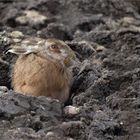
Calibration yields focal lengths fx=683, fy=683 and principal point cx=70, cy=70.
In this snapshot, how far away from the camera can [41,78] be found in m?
5.99

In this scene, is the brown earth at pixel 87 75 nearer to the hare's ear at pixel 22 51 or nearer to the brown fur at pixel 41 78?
the brown fur at pixel 41 78

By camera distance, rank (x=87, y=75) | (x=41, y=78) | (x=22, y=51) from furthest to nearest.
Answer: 1. (x=87, y=75)
2. (x=22, y=51)
3. (x=41, y=78)

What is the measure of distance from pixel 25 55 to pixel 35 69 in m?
0.33

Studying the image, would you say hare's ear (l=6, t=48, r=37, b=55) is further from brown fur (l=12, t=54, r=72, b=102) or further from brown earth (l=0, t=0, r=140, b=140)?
brown earth (l=0, t=0, r=140, b=140)

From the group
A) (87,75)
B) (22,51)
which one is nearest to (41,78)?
(22,51)

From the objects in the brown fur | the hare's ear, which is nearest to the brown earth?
the brown fur

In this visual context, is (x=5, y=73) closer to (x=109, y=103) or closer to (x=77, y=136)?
(x=109, y=103)

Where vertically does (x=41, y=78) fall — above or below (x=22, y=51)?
below

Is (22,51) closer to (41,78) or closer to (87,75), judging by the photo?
(41,78)

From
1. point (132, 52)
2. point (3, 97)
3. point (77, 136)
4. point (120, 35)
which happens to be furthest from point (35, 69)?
point (120, 35)

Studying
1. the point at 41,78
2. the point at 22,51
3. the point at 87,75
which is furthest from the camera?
the point at 87,75

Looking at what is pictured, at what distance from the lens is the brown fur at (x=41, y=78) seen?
597 cm

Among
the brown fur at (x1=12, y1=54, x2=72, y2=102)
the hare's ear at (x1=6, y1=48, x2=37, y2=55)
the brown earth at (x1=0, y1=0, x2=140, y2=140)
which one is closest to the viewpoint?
the brown earth at (x1=0, y1=0, x2=140, y2=140)

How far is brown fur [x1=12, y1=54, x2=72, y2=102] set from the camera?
597 centimetres
